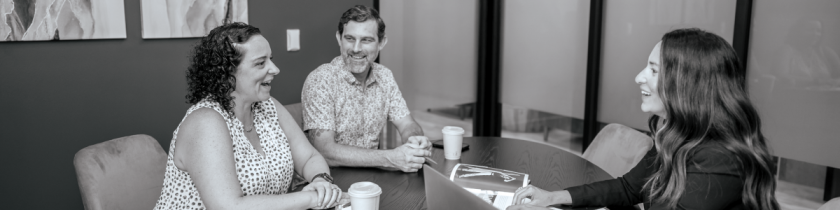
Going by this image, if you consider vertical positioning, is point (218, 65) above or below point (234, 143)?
above

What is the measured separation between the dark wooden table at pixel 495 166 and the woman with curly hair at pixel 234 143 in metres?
0.14

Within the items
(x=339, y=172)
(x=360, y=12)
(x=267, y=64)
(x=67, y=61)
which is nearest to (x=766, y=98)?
(x=360, y=12)

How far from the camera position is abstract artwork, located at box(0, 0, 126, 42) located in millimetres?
2117

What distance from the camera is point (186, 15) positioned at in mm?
2672

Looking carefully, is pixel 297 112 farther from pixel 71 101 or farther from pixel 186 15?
pixel 71 101

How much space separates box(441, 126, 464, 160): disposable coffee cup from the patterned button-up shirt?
1.73 feet

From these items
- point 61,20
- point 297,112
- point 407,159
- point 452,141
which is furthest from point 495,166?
point 61,20

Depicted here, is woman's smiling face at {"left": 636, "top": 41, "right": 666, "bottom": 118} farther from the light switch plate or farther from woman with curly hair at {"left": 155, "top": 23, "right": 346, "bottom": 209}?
the light switch plate

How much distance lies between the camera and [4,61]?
84.0 inches

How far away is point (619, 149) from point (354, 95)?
1.10 metres

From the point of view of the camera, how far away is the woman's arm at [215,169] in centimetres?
145

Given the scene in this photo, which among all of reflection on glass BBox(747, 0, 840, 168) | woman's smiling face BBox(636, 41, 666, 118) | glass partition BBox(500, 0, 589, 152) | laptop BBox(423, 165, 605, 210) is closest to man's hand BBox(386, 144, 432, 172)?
laptop BBox(423, 165, 605, 210)

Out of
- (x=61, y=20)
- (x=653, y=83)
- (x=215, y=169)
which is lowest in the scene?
(x=215, y=169)

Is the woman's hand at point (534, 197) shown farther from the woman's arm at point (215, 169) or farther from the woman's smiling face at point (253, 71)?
the woman's smiling face at point (253, 71)
